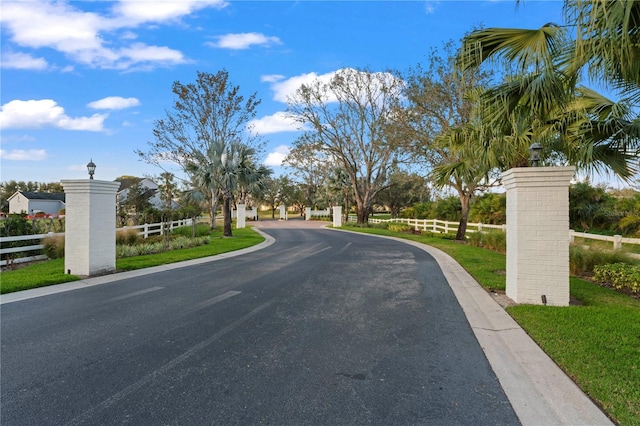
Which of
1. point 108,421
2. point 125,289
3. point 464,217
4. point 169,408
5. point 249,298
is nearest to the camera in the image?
point 108,421

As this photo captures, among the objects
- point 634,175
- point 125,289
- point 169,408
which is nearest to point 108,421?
point 169,408

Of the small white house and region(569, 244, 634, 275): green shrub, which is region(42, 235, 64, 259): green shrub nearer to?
region(569, 244, 634, 275): green shrub

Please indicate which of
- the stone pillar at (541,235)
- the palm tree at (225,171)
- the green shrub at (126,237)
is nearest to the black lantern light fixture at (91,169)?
the green shrub at (126,237)

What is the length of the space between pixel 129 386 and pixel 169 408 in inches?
25.2

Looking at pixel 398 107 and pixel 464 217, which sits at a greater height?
pixel 398 107

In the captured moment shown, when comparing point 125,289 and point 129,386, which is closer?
point 129,386

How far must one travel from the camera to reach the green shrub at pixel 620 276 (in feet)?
23.2

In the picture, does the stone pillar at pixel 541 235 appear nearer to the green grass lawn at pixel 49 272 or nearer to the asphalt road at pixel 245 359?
the asphalt road at pixel 245 359

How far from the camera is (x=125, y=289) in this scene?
24.0ft

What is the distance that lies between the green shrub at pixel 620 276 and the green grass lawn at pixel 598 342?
1.82 feet

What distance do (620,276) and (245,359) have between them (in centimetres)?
835

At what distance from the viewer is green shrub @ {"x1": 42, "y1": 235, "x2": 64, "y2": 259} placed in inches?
448

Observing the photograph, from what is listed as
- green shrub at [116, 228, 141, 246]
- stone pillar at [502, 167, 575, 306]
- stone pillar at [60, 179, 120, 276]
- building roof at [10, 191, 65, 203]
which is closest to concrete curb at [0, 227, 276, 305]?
stone pillar at [60, 179, 120, 276]

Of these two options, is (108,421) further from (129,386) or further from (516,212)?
(516,212)
